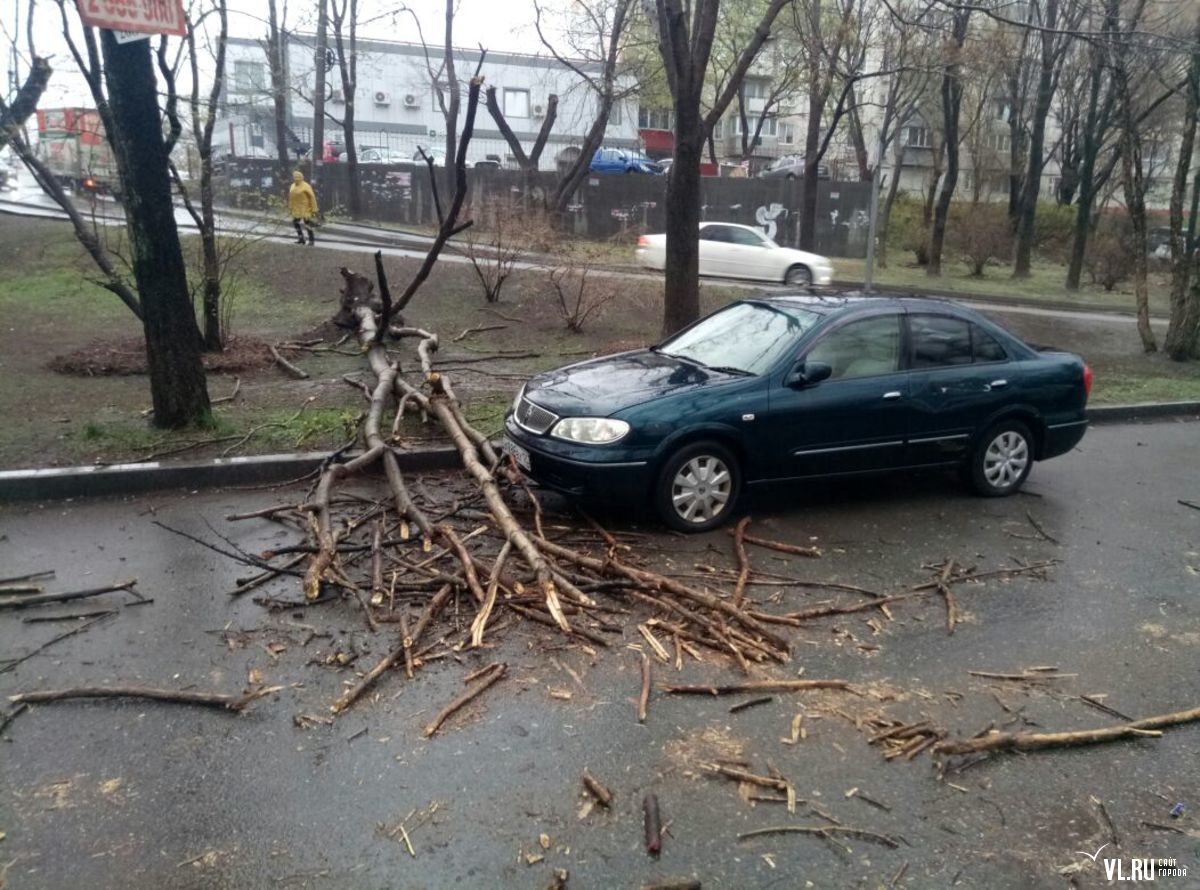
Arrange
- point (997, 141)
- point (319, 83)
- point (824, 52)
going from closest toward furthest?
point (824, 52)
point (319, 83)
point (997, 141)

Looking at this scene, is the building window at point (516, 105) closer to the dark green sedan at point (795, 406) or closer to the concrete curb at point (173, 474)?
the concrete curb at point (173, 474)

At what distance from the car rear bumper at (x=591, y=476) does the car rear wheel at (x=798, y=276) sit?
16.1 m

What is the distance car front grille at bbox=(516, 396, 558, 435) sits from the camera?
6691 millimetres

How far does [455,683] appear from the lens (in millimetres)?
4641

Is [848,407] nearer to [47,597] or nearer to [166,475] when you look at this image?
[166,475]

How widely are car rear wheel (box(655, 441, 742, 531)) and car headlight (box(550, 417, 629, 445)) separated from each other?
1.31 ft

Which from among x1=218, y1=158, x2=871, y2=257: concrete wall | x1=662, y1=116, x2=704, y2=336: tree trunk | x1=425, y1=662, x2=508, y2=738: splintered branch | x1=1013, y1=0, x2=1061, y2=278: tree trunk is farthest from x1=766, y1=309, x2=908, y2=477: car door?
x1=218, y1=158, x2=871, y2=257: concrete wall

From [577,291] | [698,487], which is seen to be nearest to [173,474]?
[698,487]

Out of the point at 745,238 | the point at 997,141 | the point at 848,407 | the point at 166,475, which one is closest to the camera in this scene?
the point at 848,407

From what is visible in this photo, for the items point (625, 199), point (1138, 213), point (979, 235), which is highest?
point (625, 199)

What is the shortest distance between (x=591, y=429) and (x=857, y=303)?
250 cm

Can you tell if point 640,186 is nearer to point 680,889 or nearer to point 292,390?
point 292,390

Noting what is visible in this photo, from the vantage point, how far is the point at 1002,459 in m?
7.87

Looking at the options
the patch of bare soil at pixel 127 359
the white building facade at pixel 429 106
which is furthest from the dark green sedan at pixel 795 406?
the white building facade at pixel 429 106
